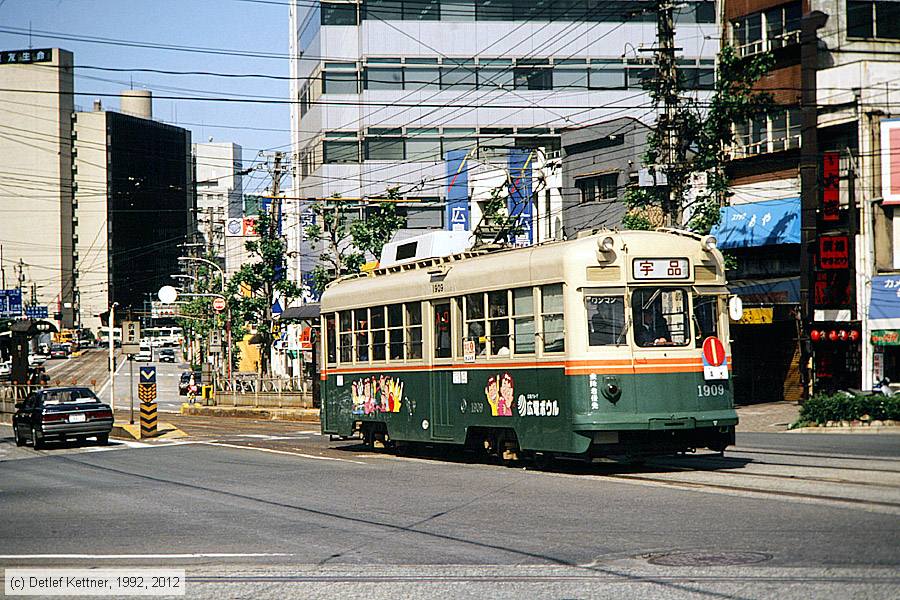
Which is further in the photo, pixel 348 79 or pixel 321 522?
pixel 348 79

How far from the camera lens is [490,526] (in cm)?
1198

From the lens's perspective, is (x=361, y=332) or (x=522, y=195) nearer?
(x=361, y=332)

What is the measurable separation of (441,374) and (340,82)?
5884 centimetres

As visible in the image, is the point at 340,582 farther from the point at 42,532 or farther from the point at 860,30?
the point at 860,30

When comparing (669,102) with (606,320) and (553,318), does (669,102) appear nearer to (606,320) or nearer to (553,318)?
(553,318)

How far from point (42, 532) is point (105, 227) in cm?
15691

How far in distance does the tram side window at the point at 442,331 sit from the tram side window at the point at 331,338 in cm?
479

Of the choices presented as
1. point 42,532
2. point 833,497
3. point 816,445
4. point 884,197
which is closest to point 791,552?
point 833,497

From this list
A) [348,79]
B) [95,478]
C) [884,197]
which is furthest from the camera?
[348,79]

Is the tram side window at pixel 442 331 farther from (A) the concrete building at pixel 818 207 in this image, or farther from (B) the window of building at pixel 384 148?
(B) the window of building at pixel 384 148

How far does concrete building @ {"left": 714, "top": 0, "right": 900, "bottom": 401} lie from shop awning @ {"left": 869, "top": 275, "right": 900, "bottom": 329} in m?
0.07

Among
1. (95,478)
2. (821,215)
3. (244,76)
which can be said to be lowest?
(95,478)

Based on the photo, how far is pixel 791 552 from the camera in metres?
9.42

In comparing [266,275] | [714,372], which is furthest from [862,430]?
[266,275]
